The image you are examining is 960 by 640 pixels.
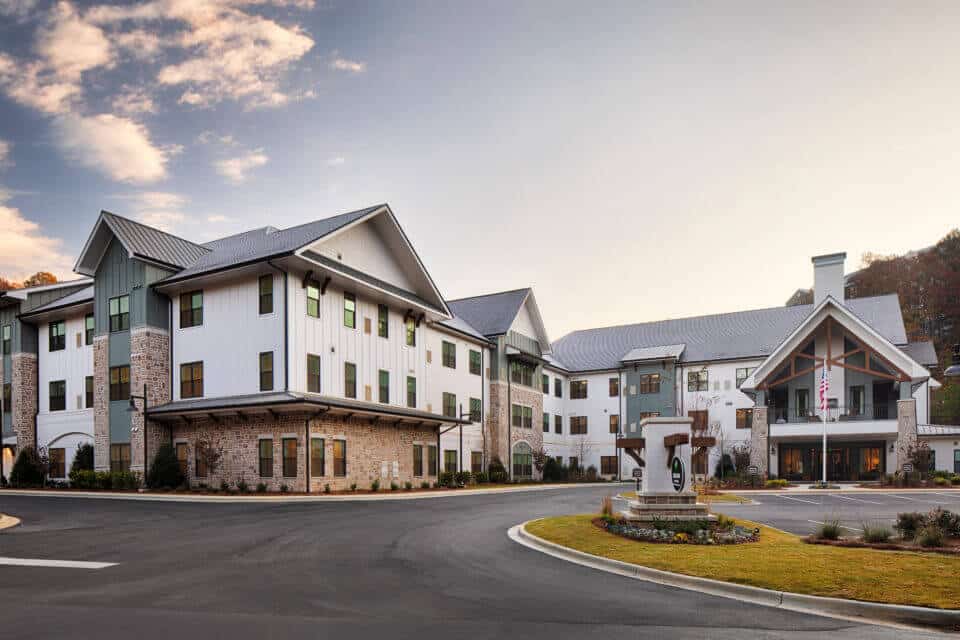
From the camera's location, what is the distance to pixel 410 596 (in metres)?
9.44

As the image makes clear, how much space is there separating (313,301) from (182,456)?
955 centimetres

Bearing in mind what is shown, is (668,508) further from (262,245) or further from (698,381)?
(698,381)

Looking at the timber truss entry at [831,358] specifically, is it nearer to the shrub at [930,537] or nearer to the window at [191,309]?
the shrub at [930,537]

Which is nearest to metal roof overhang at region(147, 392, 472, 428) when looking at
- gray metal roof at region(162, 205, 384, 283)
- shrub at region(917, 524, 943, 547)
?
gray metal roof at region(162, 205, 384, 283)

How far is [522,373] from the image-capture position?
52.9 m

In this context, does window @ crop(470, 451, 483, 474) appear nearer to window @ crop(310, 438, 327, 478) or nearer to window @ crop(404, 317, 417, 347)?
window @ crop(404, 317, 417, 347)

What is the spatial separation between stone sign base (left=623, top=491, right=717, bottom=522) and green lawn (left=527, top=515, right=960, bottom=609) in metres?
1.33

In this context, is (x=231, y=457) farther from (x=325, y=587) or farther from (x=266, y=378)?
(x=325, y=587)

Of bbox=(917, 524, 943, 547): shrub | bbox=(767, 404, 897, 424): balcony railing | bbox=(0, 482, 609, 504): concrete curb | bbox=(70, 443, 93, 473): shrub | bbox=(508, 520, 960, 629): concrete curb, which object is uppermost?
bbox=(508, 520, 960, 629): concrete curb

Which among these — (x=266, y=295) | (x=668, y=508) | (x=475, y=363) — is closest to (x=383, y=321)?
(x=266, y=295)

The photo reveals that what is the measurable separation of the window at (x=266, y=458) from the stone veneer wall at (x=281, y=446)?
216 mm

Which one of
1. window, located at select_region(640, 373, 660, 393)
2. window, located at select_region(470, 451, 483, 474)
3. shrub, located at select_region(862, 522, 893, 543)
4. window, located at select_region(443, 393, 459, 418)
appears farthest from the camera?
window, located at select_region(640, 373, 660, 393)

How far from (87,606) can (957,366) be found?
63.2 ft

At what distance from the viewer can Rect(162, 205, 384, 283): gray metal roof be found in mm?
31641
